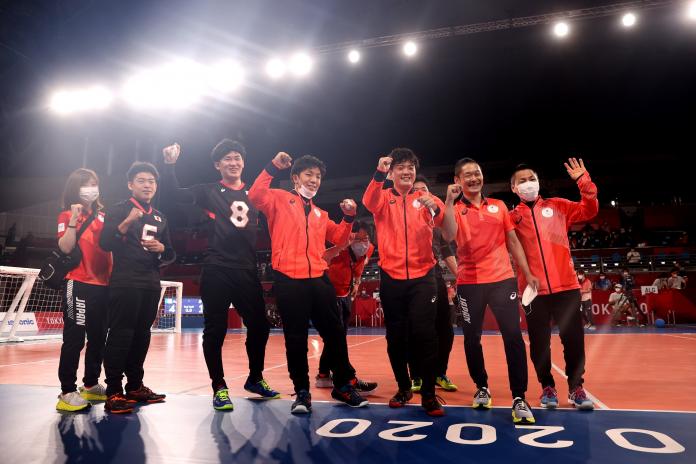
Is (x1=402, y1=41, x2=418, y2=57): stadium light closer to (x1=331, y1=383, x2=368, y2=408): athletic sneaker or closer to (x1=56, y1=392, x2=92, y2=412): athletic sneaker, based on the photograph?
(x1=331, y1=383, x2=368, y2=408): athletic sneaker

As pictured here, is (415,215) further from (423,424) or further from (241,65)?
(241,65)

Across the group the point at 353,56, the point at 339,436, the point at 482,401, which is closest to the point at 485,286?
the point at 482,401

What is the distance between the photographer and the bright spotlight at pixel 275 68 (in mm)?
11855

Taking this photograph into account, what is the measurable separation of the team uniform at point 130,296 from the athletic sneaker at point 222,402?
0.67 metres

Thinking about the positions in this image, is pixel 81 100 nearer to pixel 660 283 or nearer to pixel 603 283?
pixel 603 283

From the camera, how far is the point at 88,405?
3.29m

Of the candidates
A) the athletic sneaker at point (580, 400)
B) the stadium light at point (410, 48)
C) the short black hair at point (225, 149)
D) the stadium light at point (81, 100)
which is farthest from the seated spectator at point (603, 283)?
the stadium light at point (81, 100)

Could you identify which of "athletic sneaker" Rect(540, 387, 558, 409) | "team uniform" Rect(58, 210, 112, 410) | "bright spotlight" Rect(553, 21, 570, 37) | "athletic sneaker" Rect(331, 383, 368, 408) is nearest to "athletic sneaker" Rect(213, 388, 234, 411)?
"athletic sneaker" Rect(331, 383, 368, 408)

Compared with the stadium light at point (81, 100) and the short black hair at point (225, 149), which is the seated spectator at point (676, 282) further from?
the stadium light at point (81, 100)

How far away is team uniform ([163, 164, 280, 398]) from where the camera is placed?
339 centimetres

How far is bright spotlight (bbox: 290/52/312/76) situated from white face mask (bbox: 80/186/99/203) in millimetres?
9128

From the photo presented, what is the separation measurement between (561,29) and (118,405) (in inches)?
469

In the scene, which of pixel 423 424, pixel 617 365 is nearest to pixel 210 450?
pixel 423 424

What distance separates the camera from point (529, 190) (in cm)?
354
